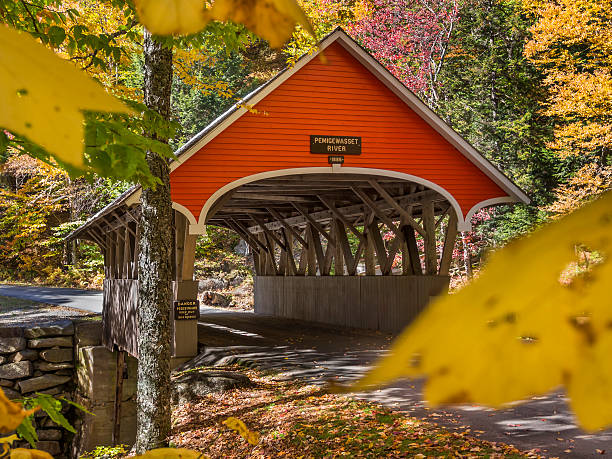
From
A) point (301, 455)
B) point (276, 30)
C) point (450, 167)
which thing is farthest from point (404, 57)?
point (276, 30)

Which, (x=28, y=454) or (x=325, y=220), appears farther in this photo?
Result: (x=325, y=220)

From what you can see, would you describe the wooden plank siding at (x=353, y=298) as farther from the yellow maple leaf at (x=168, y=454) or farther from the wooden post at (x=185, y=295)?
the yellow maple leaf at (x=168, y=454)

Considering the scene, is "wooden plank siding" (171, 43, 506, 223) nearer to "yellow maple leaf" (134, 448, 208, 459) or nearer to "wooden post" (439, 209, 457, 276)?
"wooden post" (439, 209, 457, 276)

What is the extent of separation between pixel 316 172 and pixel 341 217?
4453 millimetres

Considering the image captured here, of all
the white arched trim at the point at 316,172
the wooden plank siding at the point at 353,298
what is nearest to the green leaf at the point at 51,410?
the wooden plank siding at the point at 353,298

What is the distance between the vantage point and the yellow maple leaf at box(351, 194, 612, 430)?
0.24 meters

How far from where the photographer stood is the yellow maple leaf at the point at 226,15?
14.1 inches

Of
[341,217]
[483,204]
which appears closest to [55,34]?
[483,204]

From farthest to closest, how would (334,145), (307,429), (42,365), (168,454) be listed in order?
(42,365), (334,145), (307,429), (168,454)

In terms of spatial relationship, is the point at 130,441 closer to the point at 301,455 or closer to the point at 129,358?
the point at 129,358

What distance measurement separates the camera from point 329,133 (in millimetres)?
12898

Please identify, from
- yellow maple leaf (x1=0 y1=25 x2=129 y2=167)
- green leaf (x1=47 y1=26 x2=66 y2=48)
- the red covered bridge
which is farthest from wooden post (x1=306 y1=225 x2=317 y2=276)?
yellow maple leaf (x1=0 y1=25 x2=129 y2=167)

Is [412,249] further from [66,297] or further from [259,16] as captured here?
[66,297]

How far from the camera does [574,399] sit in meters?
0.23
